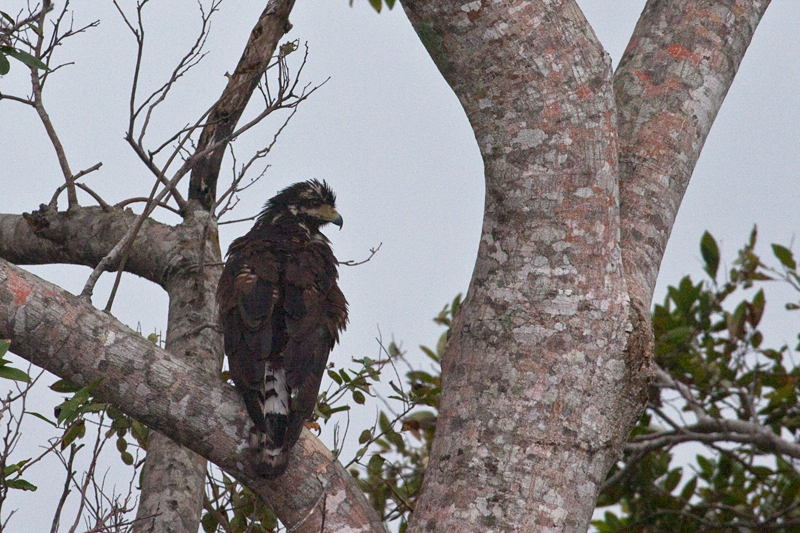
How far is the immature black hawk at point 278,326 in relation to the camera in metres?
3.14

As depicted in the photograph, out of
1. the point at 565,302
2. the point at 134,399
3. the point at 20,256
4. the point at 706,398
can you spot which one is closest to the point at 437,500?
the point at 565,302

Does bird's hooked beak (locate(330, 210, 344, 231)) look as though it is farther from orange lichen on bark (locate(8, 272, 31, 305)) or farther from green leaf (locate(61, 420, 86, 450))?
orange lichen on bark (locate(8, 272, 31, 305))

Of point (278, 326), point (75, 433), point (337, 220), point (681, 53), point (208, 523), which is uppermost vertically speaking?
point (337, 220)

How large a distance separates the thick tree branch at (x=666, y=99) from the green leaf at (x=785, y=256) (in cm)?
263

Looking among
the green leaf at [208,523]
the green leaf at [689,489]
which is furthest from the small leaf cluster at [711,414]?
the green leaf at [208,523]

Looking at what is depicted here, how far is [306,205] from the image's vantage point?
5.30 m

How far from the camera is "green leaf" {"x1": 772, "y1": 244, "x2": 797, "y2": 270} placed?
6156 mm

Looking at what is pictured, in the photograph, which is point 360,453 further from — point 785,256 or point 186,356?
point 785,256

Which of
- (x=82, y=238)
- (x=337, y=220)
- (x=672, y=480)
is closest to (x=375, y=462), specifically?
(x=337, y=220)

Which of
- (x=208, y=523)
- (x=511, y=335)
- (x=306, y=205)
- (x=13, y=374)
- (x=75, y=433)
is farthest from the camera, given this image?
(x=306, y=205)

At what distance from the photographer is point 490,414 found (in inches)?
112

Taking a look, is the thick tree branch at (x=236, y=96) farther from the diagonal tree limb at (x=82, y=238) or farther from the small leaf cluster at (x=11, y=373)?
the small leaf cluster at (x=11, y=373)

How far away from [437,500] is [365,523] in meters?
0.33

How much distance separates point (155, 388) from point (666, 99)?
248 cm
